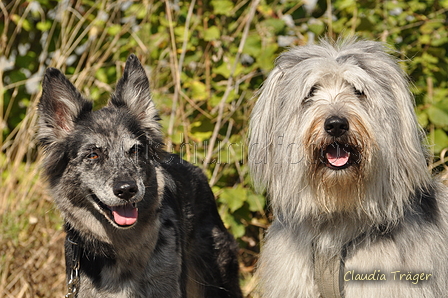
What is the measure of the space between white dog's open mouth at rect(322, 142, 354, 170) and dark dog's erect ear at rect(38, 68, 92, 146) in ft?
5.30

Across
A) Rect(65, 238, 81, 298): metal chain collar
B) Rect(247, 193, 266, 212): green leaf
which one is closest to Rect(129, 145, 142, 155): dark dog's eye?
Rect(65, 238, 81, 298): metal chain collar

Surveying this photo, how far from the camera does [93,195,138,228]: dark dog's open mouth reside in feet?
11.0

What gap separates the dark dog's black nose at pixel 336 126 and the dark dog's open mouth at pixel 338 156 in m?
0.09

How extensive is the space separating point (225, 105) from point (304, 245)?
2.30 meters

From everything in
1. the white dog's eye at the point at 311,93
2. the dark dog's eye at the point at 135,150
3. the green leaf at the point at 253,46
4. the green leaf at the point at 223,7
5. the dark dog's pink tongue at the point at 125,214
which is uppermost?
the green leaf at the point at 223,7

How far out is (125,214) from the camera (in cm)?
339

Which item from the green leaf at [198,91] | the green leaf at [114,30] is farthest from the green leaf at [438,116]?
the green leaf at [114,30]

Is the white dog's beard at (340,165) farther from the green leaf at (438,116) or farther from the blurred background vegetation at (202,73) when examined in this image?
the green leaf at (438,116)

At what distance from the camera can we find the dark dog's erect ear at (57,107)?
359cm

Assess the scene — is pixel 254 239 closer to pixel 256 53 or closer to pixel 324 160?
pixel 256 53

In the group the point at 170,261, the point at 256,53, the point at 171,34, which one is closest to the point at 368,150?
the point at 170,261

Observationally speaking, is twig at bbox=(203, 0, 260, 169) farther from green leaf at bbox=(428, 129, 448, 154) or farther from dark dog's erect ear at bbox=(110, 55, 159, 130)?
green leaf at bbox=(428, 129, 448, 154)

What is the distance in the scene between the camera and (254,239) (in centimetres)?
584

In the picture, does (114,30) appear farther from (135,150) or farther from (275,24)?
(135,150)
